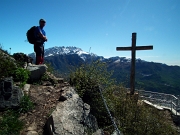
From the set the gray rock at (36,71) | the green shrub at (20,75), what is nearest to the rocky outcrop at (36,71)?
the gray rock at (36,71)

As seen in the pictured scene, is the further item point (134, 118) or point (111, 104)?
point (134, 118)

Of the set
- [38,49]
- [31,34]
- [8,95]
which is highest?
[31,34]

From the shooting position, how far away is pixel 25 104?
4988mm

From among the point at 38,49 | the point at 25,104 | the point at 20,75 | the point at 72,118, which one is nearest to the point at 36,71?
the point at 20,75

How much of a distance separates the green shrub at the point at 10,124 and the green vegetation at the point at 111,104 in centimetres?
257

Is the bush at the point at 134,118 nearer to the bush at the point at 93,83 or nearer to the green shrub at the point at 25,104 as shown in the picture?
the bush at the point at 93,83

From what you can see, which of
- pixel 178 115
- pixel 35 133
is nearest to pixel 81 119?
pixel 35 133

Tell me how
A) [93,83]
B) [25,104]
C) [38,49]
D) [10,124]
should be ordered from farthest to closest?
[38,49] < [93,83] < [25,104] < [10,124]

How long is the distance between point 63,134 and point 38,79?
3788 mm

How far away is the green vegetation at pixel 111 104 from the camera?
6.61 meters

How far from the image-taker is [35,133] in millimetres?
4035

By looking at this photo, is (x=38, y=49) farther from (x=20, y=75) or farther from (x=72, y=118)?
(x=72, y=118)

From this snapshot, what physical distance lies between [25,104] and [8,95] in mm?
564

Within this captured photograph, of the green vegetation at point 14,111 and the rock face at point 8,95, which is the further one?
the rock face at point 8,95
